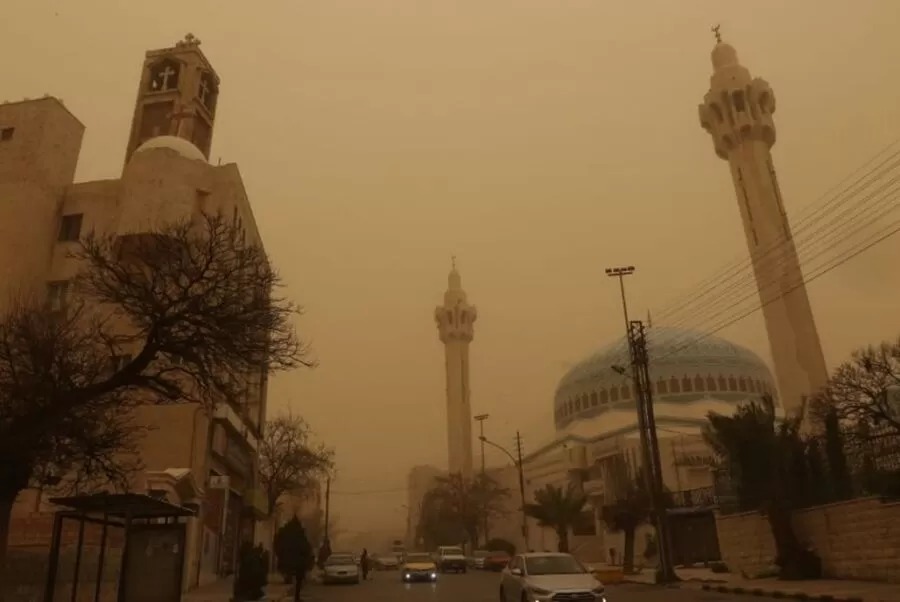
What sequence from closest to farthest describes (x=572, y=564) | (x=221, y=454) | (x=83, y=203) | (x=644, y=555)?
(x=572, y=564)
(x=221, y=454)
(x=83, y=203)
(x=644, y=555)

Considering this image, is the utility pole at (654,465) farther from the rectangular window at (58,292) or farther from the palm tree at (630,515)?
the rectangular window at (58,292)

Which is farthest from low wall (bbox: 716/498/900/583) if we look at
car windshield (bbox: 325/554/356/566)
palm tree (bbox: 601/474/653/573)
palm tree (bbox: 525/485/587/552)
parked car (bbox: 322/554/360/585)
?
car windshield (bbox: 325/554/356/566)

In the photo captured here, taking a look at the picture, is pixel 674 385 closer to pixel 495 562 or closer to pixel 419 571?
pixel 495 562

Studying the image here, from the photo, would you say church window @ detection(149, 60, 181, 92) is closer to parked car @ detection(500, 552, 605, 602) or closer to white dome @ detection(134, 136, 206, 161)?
white dome @ detection(134, 136, 206, 161)

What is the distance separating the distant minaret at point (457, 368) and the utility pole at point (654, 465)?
183ft

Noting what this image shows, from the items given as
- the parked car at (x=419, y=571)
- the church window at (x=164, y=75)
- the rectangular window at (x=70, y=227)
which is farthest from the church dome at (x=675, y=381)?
the rectangular window at (x=70, y=227)

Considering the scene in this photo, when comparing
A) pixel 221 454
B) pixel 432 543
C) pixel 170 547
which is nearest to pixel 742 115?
pixel 221 454

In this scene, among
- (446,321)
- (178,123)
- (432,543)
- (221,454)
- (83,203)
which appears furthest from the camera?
(446,321)

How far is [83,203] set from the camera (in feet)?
111

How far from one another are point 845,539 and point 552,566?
12.6m

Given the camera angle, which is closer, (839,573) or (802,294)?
(839,573)

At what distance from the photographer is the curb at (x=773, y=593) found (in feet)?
56.4

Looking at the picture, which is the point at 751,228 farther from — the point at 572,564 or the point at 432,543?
the point at 432,543

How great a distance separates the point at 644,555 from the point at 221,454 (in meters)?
28.0
